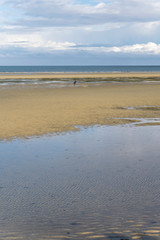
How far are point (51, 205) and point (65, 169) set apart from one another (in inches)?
81.3

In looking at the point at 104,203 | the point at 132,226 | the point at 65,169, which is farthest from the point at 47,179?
the point at 132,226

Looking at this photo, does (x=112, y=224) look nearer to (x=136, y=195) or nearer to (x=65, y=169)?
(x=136, y=195)

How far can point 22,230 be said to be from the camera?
189 inches

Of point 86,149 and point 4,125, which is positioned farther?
point 4,125

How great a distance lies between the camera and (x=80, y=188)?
6.57 meters

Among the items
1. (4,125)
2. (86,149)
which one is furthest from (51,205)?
(4,125)

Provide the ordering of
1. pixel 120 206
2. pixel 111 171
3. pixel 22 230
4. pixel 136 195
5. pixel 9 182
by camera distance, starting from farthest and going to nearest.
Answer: pixel 111 171 < pixel 9 182 < pixel 136 195 < pixel 120 206 < pixel 22 230

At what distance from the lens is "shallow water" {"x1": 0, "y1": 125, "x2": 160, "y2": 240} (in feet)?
15.9

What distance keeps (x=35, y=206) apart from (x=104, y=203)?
1.33 meters

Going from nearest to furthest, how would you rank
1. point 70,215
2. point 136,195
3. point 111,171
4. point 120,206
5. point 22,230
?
point 22,230, point 70,215, point 120,206, point 136,195, point 111,171

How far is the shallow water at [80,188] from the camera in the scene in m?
4.85

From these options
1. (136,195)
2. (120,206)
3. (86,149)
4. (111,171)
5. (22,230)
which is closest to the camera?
(22,230)

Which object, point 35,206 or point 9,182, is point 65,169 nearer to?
point 9,182

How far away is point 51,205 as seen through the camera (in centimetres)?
573
